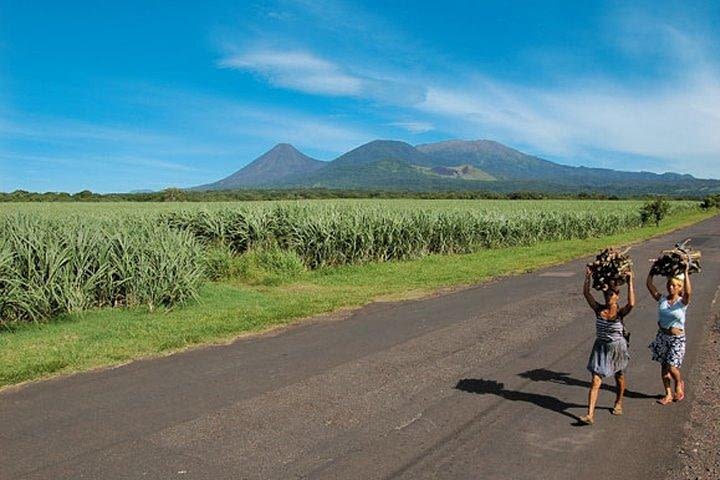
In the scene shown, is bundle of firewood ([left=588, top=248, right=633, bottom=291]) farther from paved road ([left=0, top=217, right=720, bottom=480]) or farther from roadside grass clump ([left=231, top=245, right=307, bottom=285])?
roadside grass clump ([left=231, top=245, right=307, bottom=285])

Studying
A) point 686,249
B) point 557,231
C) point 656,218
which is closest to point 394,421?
point 686,249

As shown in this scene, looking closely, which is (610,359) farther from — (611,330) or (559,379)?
(559,379)

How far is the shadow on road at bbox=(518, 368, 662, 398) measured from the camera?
609 centimetres

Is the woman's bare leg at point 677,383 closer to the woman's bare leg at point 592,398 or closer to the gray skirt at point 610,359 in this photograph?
the gray skirt at point 610,359

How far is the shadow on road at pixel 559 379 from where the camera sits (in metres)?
6.09

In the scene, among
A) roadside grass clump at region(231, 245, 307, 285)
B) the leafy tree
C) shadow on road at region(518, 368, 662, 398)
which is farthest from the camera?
the leafy tree

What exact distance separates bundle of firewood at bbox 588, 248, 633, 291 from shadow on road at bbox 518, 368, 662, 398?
1588 millimetres

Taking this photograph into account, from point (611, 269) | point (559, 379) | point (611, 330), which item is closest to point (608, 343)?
point (611, 330)

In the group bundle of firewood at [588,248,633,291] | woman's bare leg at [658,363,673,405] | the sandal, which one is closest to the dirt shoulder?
woman's bare leg at [658,363,673,405]

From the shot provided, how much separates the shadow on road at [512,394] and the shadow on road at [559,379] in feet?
1.77

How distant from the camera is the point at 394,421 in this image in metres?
5.20

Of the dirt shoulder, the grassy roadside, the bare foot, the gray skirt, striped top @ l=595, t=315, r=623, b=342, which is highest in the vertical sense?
striped top @ l=595, t=315, r=623, b=342

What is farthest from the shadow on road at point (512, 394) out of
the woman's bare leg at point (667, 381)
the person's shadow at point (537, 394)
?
the woman's bare leg at point (667, 381)

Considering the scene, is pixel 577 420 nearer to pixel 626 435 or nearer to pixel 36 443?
pixel 626 435
